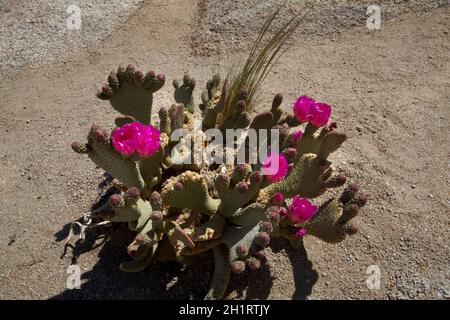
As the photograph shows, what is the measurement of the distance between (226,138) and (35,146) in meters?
1.43

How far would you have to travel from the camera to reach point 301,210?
82.0 inches

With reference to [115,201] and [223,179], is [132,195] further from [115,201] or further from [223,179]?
[223,179]

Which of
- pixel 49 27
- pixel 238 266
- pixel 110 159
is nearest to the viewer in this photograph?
pixel 238 266

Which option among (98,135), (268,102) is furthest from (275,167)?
(268,102)

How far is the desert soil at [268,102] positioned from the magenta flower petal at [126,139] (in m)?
0.76

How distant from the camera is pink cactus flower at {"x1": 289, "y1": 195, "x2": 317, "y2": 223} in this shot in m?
2.08

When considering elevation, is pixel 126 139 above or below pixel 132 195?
above

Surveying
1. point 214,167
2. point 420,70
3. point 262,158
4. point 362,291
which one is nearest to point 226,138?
point 214,167

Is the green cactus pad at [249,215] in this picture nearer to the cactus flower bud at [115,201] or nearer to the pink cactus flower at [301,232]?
the pink cactus flower at [301,232]

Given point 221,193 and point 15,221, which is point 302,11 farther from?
point 15,221

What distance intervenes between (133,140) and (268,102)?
1.66m

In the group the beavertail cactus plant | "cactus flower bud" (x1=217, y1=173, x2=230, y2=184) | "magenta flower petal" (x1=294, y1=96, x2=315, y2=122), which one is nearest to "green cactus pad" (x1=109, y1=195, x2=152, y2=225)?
the beavertail cactus plant

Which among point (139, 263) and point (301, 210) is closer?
point (301, 210)

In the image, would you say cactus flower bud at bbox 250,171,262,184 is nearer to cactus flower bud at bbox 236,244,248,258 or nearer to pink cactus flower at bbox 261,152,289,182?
pink cactus flower at bbox 261,152,289,182
